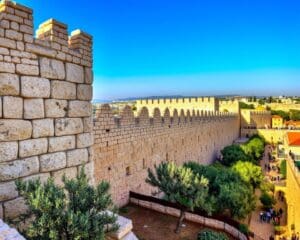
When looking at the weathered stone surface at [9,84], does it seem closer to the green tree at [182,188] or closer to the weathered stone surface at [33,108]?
the weathered stone surface at [33,108]

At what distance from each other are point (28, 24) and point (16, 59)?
567mm

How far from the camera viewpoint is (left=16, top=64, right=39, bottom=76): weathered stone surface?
4.11 meters

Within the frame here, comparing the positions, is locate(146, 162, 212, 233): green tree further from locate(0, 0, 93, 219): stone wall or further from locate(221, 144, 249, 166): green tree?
locate(221, 144, 249, 166): green tree

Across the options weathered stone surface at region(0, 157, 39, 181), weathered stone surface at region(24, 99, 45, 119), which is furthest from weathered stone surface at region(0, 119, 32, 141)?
weathered stone surface at region(0, 157, 39, 181)

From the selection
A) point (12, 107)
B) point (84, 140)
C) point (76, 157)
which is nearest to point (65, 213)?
point (12, 107)

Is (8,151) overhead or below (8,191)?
overhead

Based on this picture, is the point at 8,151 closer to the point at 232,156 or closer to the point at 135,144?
the point at 135,144

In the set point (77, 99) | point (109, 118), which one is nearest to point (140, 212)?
point (109, 118)

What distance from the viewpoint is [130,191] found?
1135 cm

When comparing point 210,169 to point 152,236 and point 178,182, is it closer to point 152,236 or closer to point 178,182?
point 178,182

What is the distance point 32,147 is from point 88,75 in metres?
1.79

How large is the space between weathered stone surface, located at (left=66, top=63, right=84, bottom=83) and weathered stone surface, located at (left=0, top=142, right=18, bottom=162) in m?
1.46

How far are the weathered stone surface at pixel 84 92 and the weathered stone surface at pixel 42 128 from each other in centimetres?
82

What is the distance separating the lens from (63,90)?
4820 mm
